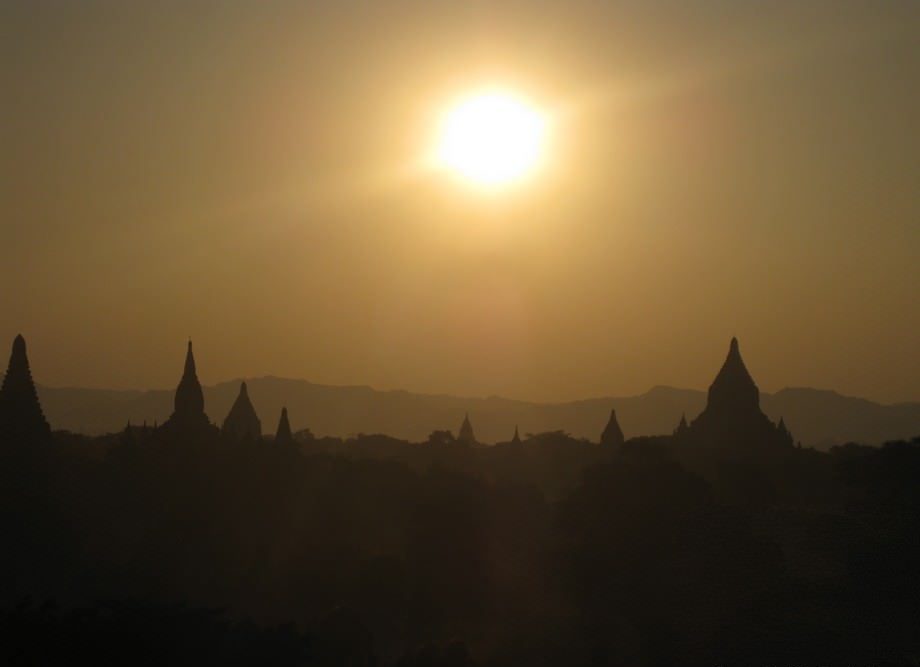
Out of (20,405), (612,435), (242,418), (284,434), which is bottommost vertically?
(20,405)

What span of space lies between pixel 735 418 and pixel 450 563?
90.7 ft

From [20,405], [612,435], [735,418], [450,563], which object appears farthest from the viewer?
[612,435]

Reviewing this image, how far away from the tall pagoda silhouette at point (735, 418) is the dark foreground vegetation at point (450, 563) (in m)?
8.72

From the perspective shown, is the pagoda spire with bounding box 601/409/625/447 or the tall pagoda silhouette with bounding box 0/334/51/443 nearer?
the tall pagoda silhouette with bounding box 0/334/51/443

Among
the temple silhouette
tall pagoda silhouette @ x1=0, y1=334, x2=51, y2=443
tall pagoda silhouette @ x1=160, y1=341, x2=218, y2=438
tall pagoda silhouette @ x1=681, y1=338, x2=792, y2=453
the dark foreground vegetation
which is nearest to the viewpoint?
the dark foreground vegetation

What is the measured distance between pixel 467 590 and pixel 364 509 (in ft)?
38.2

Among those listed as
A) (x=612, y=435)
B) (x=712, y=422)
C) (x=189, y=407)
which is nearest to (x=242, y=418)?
(x=189, y=407)

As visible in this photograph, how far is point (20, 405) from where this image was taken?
46375mm

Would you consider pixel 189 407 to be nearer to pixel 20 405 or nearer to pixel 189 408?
pixel 189 408

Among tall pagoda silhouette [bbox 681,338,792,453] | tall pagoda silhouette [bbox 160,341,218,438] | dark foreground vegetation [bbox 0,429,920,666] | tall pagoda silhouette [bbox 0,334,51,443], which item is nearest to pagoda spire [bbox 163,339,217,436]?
tall pagoda silhouette [bbox 160,341,218,438]

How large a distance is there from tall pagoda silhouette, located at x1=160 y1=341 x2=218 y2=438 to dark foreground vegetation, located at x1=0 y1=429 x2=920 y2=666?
9.42ft

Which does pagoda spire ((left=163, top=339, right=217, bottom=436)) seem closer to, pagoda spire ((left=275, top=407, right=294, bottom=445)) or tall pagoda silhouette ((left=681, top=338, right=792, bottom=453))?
pagoda spire ((left=275, top=407, right=294, bottom=445))

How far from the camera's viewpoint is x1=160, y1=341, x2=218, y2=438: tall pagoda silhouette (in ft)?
184

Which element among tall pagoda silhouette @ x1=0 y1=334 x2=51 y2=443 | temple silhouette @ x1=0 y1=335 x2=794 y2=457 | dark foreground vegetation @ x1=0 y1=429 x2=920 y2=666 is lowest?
dark foreground vegetation @ x1=0 y1=429 x2=920 y2=666
